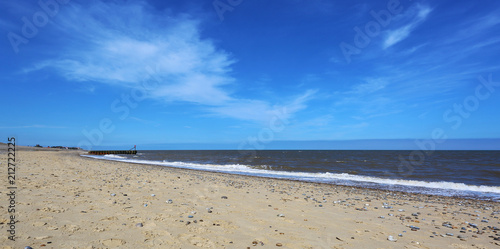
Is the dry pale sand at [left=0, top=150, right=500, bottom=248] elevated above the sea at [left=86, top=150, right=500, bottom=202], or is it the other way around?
the dry pale sand at [left=0, top=150, right=500, bottom=248]

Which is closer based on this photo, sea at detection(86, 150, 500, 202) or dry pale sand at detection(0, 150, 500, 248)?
dry pale sand at detection(0, 150, 500, 248)

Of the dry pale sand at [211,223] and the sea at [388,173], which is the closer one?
the dry pale sand at [211,223]

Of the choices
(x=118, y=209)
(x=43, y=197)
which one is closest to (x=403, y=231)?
(x=118, y=209)

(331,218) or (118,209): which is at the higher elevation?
(118,209)

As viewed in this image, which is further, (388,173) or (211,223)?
(388,173)

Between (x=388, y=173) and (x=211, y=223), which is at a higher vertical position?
(x=211, y=223)

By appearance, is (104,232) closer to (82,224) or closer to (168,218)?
(82,224)

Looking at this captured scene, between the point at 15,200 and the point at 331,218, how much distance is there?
8.43 m

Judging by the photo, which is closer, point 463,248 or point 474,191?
point 463,248

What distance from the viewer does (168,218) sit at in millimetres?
6016

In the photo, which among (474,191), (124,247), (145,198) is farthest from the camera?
(474,191)

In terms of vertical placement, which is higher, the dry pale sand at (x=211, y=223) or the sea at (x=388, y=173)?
the dry pale sand at (x=211, y=223)

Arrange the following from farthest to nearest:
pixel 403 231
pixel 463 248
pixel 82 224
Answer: pixel 403 231, pixel 463 248, pixel 82 224

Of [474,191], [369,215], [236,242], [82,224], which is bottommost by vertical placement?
[474,191]
